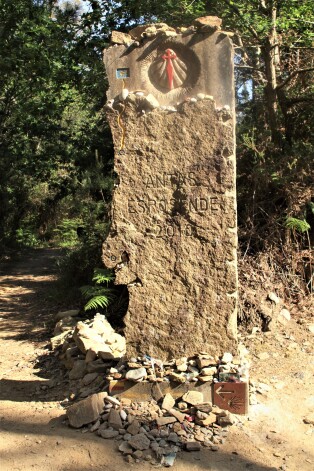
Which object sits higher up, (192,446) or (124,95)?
(124,95)

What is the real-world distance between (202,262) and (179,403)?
A: 47.5 inches

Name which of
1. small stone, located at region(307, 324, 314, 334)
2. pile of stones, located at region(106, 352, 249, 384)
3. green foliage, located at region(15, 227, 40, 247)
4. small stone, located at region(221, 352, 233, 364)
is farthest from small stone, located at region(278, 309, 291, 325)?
green foliage, located at region(15, 227, 40, 247)

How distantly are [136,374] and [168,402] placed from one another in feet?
1.17

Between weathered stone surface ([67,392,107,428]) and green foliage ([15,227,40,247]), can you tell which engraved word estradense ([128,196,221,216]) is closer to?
weathered stone surface ([67,392,107,428])

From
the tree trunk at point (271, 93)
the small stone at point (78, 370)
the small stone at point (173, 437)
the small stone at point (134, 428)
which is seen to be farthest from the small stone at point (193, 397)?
the tree trunk at point (271, 93)

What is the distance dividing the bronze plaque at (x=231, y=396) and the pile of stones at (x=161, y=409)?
0.06 meters

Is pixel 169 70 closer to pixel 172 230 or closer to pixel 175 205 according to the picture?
pixel 175 205

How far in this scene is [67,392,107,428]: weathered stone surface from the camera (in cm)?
390

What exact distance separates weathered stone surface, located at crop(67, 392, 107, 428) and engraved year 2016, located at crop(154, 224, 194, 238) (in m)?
1.49

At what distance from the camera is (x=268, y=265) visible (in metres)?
6.42

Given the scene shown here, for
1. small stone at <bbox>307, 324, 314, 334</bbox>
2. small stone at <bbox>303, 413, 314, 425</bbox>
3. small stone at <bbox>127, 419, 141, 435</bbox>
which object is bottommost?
small stone at <bbox>303, 413, 314, 425</bbox>

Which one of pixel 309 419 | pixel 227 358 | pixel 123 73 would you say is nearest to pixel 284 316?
pixel 309 419

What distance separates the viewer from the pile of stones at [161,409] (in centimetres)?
367

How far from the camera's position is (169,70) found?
4.21 metres
